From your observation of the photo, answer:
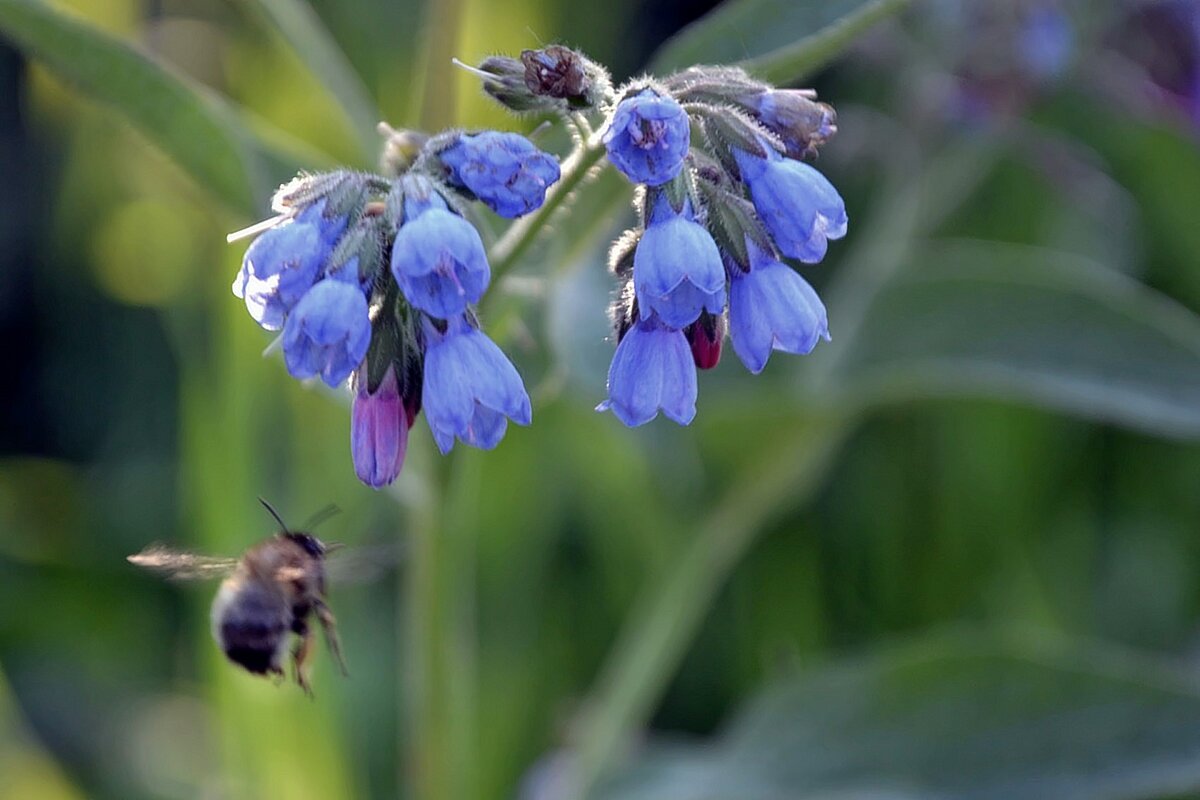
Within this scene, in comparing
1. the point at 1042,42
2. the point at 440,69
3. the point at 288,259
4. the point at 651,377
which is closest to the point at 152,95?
the point at 440,69

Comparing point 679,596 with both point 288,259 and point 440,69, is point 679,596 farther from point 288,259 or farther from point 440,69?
point 288,259

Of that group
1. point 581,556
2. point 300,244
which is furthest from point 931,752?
point 300,244

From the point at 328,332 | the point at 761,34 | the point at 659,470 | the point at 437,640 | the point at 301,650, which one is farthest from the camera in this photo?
the point at 659,470

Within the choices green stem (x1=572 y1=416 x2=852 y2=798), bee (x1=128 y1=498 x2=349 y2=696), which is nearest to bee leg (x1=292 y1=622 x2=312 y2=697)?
bee (x1=128 y1=498 x2=349 y2=696)

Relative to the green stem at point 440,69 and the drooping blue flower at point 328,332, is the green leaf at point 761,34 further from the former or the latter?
the drooping blue flower at point 328,332

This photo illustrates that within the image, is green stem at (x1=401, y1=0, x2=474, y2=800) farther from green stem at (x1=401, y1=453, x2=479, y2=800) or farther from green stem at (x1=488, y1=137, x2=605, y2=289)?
green stem at (x1=488, y1=137, x2=605, y2=289)

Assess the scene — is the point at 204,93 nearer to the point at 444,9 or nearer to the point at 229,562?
the point at 444,9
